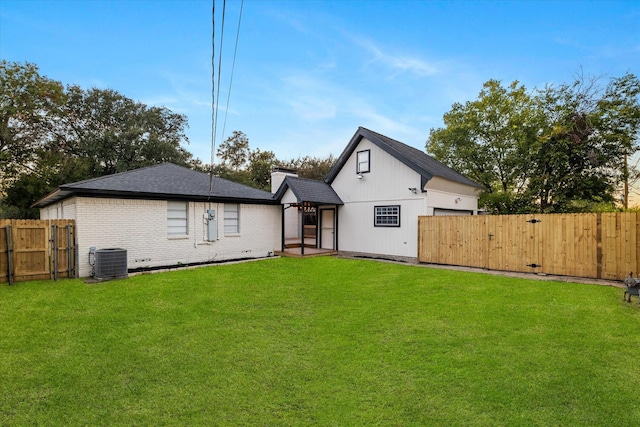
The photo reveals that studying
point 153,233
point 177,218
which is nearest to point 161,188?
point 177,218

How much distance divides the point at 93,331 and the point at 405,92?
50.8ft

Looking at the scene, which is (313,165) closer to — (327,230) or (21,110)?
(327,230)

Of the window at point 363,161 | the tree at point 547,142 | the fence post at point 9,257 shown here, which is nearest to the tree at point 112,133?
the fence post at point 9,257

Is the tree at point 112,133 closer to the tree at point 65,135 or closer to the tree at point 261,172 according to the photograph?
the tree at point 65,135

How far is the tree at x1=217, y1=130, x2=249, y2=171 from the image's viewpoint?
1545 inches

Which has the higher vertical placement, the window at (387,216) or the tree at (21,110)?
the tree at (21,110)

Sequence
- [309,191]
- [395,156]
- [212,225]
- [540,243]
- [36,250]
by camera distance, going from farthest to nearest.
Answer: [309,191], [395,156], [212,225], [540,243], [36,250]

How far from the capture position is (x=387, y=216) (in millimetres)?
13906

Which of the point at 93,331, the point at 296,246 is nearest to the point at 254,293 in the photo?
the point at 93,331

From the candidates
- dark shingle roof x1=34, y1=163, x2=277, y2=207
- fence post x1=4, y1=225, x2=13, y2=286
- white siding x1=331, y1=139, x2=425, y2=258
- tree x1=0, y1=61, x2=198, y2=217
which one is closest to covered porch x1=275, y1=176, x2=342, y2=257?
white siding x1=331, y1=139, x2=425, y2=258

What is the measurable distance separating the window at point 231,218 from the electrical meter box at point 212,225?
611 millimetres

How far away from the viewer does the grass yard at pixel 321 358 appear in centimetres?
293

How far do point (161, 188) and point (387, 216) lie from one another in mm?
9115

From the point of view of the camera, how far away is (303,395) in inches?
126
